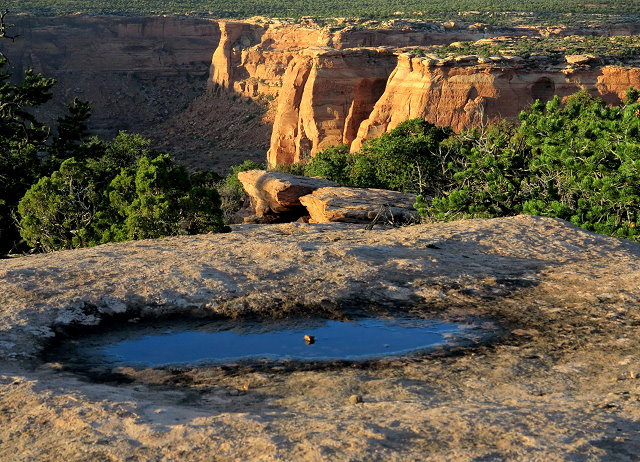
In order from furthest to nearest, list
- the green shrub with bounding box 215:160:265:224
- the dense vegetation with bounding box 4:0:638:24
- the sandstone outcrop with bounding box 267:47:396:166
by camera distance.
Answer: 1. the dense vegetation with bounding box 4:0:638:24
2. the sandstone outcrop with bounding box 267:47:396:166
3. the green shrub with bounding box 215:160:265:224

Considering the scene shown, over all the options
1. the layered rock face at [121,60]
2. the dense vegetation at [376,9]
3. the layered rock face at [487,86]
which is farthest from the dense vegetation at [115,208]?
the dense vegetation at [376,9]

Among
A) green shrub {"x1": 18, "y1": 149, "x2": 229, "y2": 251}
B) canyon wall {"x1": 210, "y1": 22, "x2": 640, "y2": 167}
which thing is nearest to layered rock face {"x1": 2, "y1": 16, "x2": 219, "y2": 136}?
canyon wall {"x1": 210, "y1": 22, "x2": 640, "y2": 167}

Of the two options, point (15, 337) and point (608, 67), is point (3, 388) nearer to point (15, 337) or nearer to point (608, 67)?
point (15, 337)

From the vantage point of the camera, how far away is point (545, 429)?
15.2 feet

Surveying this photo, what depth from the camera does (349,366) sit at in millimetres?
6027

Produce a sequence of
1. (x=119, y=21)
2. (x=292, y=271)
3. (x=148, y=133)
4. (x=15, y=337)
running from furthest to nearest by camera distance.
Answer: (x=119, y=21) → (x=148, y=133) → (x=292, y=271) → (x=15, y=337)

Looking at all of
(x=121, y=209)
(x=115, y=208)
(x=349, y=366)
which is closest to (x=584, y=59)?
(x=115, y=208)

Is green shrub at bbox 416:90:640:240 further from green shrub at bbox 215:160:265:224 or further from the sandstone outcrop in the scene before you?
the sandstone outcrop

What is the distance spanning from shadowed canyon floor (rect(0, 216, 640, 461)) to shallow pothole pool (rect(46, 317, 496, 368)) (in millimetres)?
181

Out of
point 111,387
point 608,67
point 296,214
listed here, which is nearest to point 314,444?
point 111,387

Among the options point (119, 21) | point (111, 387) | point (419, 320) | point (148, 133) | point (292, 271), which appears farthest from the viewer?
point (119, 21)

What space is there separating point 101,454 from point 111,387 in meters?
1.16

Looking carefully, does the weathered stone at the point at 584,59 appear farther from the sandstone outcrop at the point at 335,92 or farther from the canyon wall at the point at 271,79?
the sandstone outcrop at the point at 335,92

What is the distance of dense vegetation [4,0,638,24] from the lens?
76.5 m
